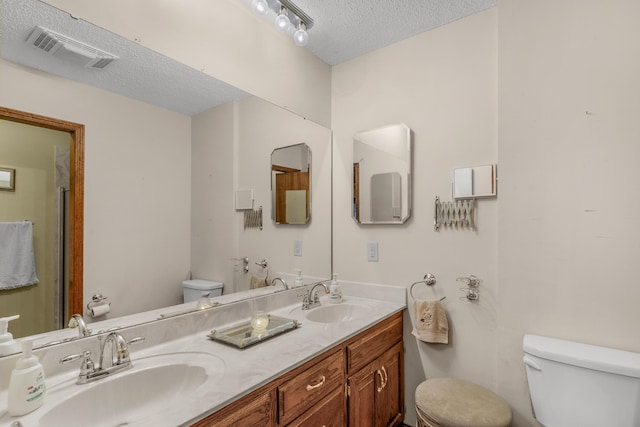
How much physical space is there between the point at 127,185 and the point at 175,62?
0.61 metres

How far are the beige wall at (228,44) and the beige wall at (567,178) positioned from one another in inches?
46.5

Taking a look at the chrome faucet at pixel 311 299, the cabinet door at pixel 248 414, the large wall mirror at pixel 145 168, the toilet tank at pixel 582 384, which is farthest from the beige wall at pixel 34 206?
the toilet tank at pixel 582 384

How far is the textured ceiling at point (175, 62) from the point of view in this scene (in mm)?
1062

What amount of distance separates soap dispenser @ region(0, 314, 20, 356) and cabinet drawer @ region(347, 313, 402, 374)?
3.99 feet

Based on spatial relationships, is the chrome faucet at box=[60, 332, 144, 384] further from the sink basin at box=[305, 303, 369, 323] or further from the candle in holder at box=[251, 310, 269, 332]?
the sink basin at box=[305, 303, 369, 323]

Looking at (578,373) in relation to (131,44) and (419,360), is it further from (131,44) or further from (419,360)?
(131,44)

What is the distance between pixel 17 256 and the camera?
39.7 inches

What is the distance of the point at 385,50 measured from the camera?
2141mm

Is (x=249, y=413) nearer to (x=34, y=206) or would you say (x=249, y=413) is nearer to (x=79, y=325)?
(x=79, y=325)

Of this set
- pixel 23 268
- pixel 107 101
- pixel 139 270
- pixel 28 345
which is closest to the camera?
pixel 28 345

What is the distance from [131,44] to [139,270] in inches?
36.8

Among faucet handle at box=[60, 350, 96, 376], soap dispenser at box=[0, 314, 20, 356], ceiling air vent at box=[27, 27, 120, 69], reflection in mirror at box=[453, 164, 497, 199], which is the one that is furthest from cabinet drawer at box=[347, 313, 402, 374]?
ceiling air vent at box=[27, 27, 120, 69]

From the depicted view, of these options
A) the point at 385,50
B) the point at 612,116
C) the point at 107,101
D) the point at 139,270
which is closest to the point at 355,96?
the point at 385,50

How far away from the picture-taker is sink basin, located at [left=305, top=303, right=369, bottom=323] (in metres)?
1.93
